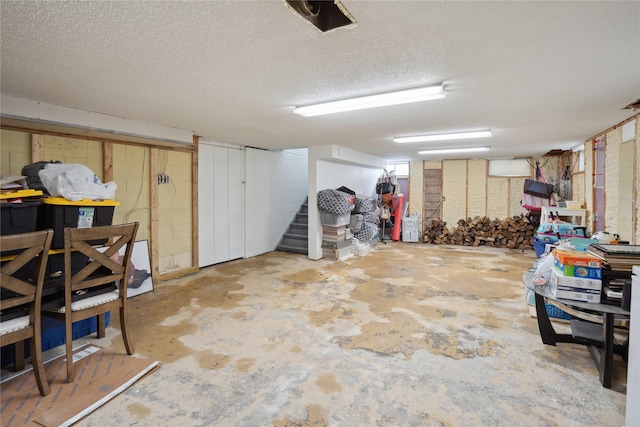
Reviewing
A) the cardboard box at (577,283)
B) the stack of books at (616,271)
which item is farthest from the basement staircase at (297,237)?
the stack of books at (616,271)

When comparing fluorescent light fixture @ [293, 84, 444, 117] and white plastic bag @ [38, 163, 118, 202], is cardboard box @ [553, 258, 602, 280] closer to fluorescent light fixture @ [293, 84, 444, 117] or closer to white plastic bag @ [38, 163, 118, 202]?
fluorescent light fixture @ [293, 84, 444, 117]

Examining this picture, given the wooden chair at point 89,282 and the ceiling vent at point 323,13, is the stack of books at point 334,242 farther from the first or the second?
the ceiling vent at point 323,13

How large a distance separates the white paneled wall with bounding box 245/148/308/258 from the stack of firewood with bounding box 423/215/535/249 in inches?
143

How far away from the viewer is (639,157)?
11.4 ft

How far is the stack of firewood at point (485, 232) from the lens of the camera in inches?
287

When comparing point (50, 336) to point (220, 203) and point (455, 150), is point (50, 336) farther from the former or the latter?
point (455, 150)

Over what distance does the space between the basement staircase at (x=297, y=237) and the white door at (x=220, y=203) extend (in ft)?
3.75

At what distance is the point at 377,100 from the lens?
9.66 ft

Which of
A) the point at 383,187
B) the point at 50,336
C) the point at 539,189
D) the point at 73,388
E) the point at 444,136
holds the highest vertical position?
the point at 444,136

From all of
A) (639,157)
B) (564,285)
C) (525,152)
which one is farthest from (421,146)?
(564,285)

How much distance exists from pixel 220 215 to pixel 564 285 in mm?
4942

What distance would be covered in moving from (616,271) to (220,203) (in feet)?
17.1

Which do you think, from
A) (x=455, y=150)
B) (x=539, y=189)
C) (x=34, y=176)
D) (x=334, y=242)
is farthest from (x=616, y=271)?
(x=539, y=189)

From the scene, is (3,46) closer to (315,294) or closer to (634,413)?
(315,294)
